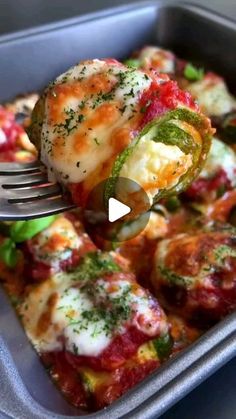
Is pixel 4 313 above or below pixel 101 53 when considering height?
below

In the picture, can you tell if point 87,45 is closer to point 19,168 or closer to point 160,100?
point 19,168

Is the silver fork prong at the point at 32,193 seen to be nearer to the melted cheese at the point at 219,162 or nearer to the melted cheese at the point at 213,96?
the melted cheese at the point at 219,162

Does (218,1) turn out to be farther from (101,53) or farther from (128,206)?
(128,206)

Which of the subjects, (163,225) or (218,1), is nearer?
(163,225)

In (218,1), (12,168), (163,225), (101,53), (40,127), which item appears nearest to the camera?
(40,127)

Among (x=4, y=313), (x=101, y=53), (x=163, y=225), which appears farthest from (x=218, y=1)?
(x=4, y=313)

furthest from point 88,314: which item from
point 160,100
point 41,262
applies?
point 160,100
